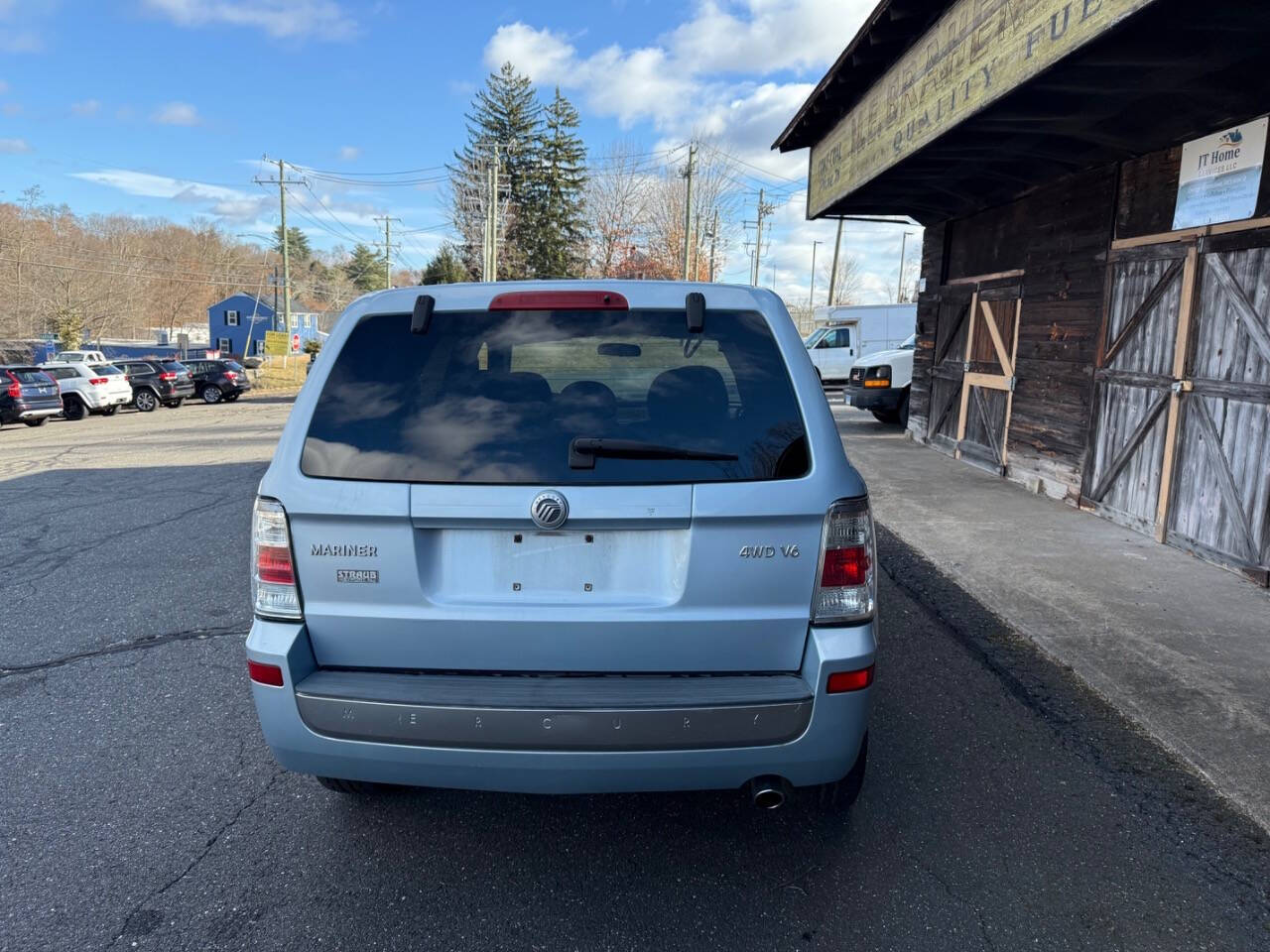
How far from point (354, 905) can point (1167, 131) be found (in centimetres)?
779

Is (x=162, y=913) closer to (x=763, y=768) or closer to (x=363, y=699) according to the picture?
(x=363, y=699)

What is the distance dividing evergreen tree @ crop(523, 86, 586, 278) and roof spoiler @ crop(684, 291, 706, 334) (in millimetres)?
54341

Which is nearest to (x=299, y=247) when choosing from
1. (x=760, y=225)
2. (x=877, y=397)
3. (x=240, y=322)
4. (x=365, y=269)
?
(x=365, y=269)

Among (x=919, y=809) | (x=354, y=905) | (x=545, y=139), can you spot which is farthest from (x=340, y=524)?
(x=545, y=139)

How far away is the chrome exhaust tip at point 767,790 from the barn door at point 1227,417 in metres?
5.04

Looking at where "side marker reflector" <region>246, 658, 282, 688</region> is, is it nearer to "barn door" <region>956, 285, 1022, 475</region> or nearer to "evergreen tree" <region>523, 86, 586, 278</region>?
"barn door" <region>956, 285, 1022, 475</region>

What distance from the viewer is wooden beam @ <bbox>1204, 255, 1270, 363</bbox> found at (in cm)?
573

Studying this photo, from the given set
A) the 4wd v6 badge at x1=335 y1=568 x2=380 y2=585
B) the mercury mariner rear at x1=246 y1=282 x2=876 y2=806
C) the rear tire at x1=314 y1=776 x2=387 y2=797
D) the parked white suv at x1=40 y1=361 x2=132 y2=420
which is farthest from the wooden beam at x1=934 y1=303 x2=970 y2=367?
the parked white suv at x1=40 y1=361 x2=132 y2=420

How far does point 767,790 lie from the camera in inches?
95.5

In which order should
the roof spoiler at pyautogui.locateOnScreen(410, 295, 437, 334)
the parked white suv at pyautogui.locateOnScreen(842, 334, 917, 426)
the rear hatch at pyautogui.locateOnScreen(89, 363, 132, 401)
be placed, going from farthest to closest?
the rear hatch at pyautogui.locateOnScreen(89, 363, 132, 401) → the parked white suv at pyautogui.locateOnScreen(842, 334, 917, 426) → the roof spoiler at pyautogui.locateOnScreen(410, 295, 437, 334)

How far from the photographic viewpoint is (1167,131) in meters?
6.60

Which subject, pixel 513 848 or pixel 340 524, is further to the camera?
pixel 513 848

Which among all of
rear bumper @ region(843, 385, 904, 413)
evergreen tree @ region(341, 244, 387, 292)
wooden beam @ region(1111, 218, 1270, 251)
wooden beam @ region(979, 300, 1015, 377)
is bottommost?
rear bumper @ region(843, 385, 904, 413)

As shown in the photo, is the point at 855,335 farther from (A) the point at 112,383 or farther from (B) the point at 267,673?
(B) the point at 267,673
